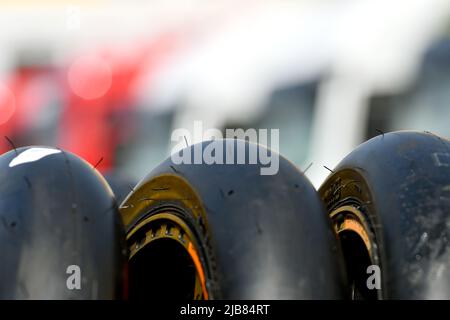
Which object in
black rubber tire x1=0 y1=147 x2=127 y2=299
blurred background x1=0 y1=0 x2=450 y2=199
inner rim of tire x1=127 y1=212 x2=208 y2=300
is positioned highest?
blurred background x1=0 y1=0 x2=450 y2=199

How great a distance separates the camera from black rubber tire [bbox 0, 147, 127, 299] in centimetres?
265

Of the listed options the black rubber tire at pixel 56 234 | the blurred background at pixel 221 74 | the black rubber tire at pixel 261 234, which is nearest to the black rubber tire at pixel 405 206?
the black rubber tire at pixel 261 234

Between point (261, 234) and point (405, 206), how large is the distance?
0.49 metres

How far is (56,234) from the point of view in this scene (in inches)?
107

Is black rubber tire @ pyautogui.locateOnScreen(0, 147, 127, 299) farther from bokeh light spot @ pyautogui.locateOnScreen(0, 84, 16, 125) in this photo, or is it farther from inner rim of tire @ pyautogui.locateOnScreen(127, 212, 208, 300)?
bokeh light spot @ pyautogui.locateOnScreen(0, 84, 16, 125)

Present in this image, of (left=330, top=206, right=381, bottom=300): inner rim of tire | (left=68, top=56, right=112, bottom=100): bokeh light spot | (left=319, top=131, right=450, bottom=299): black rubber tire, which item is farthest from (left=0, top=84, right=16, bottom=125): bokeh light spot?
(left=319, top=131, right=450, bottom=299): black rubber tire

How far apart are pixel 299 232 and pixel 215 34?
45.6 ft

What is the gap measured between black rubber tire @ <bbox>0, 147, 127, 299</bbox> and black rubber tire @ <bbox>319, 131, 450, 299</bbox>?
79 cm

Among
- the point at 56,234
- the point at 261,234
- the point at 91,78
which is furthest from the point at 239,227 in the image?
the point at 91,78

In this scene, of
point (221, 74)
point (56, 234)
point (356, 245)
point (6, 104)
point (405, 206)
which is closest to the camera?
point (56, 234)

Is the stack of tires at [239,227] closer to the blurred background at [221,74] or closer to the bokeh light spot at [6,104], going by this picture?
the blurred background at [221,74]

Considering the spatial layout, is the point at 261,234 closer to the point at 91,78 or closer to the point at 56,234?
the point at 56,234

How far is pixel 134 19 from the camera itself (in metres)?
21.1

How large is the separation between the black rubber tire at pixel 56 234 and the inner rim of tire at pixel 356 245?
0.76m
